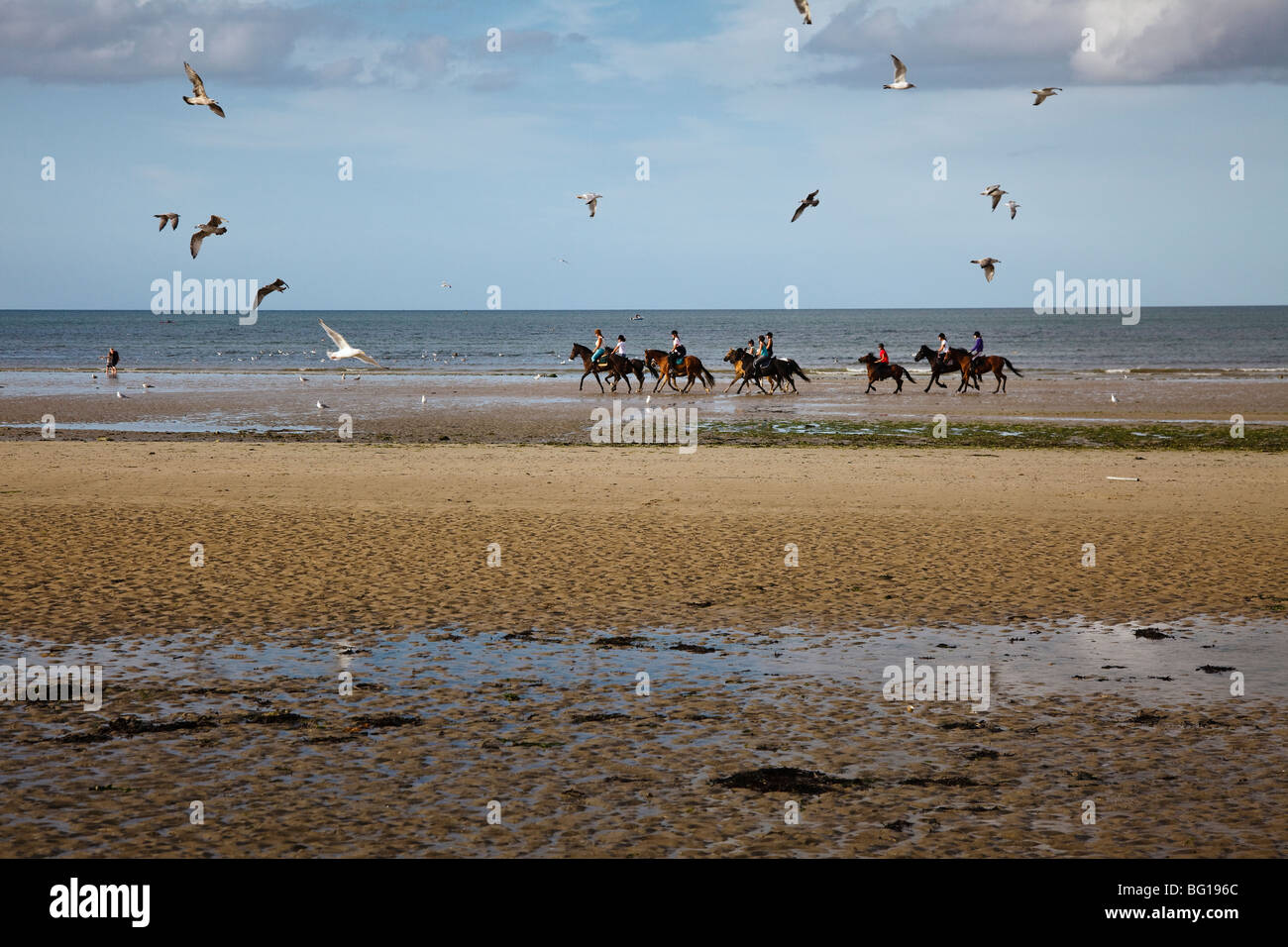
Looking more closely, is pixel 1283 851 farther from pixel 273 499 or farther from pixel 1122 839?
pixel 273 499

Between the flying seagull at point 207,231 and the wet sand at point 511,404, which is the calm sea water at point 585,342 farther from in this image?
the flying seagull at point 207,231

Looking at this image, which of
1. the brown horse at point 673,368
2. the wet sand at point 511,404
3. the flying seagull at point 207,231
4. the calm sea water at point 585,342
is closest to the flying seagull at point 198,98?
the flying seagull at point 207,231

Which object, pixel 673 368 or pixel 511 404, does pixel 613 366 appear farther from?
pixel 511 404

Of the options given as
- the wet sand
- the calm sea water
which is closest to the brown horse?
the wet sand

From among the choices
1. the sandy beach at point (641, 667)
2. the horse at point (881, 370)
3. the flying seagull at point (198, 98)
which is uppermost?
the flying seagull at point (198, 98)

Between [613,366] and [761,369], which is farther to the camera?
[613,366]

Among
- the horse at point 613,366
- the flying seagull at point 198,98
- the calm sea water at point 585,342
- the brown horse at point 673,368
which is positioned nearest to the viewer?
the flying seagull at point 198,98

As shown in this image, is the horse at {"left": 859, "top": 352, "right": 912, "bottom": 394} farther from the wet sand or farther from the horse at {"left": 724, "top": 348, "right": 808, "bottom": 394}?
the horse at {"left": 724, "top": 348, "right": 808, "bottom": 394}

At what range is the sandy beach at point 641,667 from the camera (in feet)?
19.6

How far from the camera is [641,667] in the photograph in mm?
9008

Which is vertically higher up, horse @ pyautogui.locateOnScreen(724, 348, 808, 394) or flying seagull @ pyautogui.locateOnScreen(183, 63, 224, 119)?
flying seagull @ pyautogui.locateOnScreen(183, 63, 224, 119)

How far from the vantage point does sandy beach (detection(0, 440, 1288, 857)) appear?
5.97m

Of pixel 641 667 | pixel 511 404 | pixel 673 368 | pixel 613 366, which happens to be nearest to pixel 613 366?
pixel 613 366

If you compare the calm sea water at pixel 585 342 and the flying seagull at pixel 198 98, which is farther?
the calm sea water at pixel 585 342
